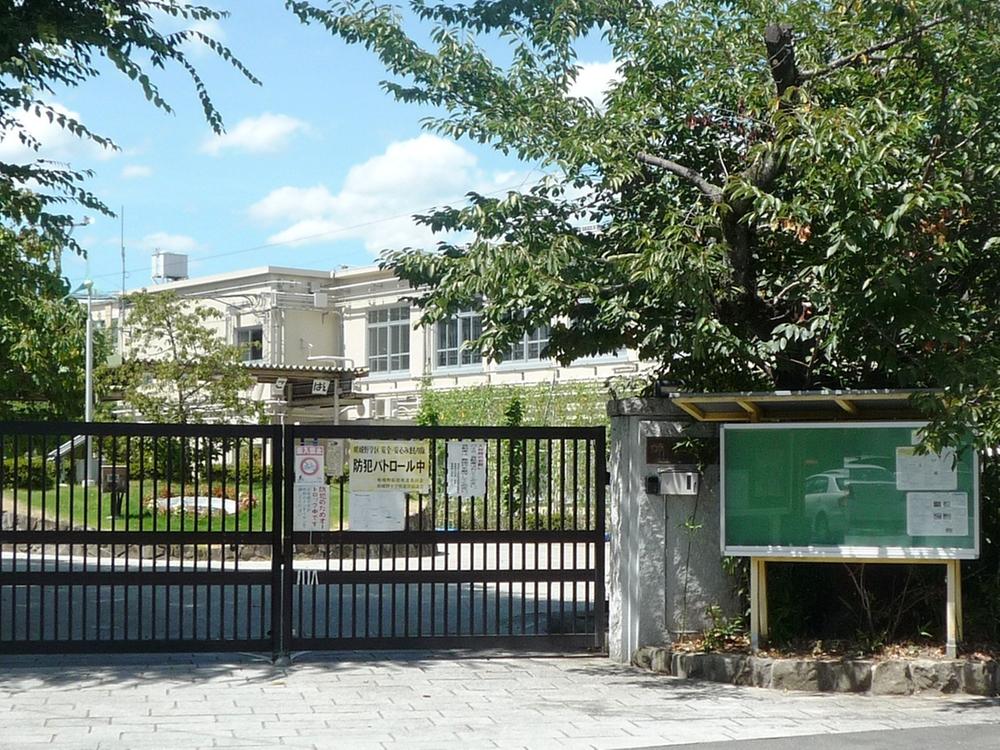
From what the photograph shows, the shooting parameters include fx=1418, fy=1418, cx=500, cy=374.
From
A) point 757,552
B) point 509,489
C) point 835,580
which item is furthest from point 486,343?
point 835,580

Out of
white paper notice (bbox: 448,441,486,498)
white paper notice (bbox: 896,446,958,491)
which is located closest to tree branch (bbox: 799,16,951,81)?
white paper notice (bbox: 896,446,958,491)

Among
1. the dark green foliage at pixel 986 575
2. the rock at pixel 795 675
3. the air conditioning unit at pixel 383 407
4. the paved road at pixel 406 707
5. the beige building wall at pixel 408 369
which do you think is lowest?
the paved road at pixel 406 707

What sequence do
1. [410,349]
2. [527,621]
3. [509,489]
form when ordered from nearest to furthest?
[509,489] < [527,621] < [410,349]

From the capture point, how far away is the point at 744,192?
10.5 meters

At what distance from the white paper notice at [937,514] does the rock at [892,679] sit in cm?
108

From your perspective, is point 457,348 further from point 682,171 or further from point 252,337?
point 682,171

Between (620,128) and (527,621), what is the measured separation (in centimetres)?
570

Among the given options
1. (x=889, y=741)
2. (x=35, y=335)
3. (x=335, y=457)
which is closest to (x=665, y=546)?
(x=335, y=457)

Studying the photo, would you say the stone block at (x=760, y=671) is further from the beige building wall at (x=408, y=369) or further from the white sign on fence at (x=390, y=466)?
the beige building wall at (x=408, y=369)

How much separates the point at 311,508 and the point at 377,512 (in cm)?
57

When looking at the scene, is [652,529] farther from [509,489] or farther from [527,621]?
[527,621]

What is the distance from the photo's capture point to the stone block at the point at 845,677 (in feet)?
35.4

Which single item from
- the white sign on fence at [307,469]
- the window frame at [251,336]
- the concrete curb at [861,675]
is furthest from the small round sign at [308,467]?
the window frame at [251,336]

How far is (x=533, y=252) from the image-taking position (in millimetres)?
11648
